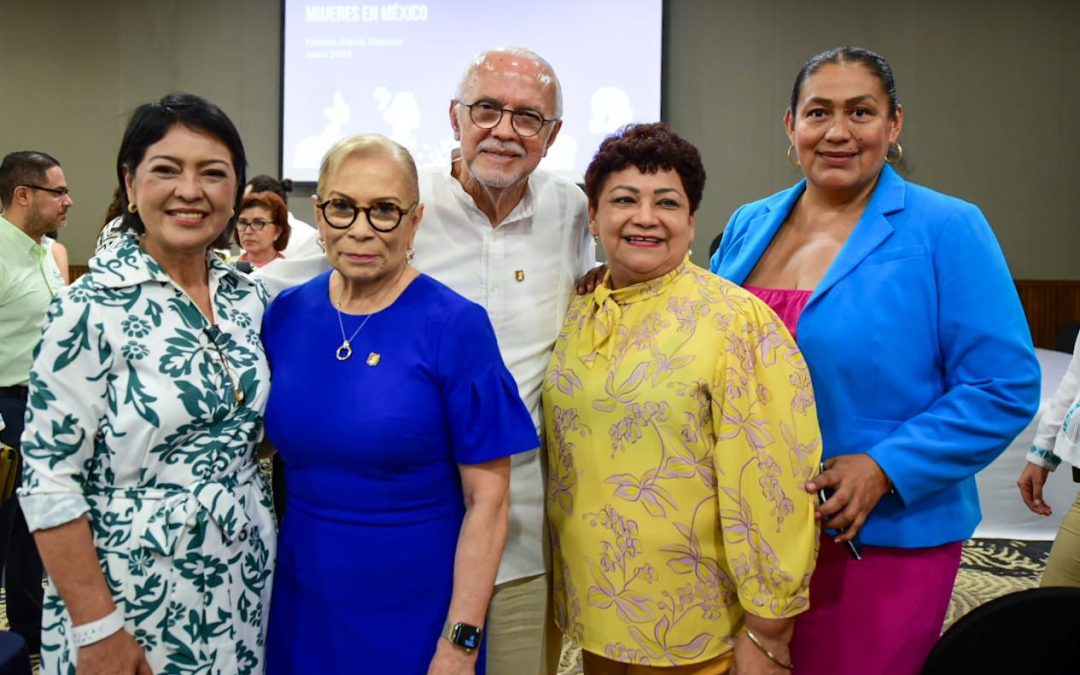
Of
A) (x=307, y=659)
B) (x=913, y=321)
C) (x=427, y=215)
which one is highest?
(x=427, y=215)

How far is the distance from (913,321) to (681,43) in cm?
590

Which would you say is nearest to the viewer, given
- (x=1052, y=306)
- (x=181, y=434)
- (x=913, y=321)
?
(x=181, y=434)

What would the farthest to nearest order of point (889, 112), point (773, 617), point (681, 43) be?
point (681, 43), point (889, 112), point (773, 617)

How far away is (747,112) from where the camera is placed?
7.22 m

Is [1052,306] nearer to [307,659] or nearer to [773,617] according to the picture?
[773,617]

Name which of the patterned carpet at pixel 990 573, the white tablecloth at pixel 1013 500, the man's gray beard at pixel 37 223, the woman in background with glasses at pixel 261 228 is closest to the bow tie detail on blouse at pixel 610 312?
the patterned carpet at pixel 990 573

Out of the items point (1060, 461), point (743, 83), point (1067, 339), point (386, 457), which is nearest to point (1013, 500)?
point (1060, 461)

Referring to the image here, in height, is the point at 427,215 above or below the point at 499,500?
above

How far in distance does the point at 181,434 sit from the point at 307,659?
0.48 m

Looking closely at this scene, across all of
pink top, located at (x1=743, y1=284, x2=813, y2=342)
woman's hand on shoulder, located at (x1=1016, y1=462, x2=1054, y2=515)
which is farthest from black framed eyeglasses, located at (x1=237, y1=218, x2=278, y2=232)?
woman's hand on shoulder, located at (x1=1016, y1=462, x2=1054, y2=515)

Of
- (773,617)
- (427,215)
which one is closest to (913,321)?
(773,617)

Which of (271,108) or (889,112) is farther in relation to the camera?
(271,108)

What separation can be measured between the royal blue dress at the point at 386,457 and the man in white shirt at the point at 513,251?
Result: 0.31 meters

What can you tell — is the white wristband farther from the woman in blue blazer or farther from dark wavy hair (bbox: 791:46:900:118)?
dark wavy hair (bbox: 791:46:900:118)
